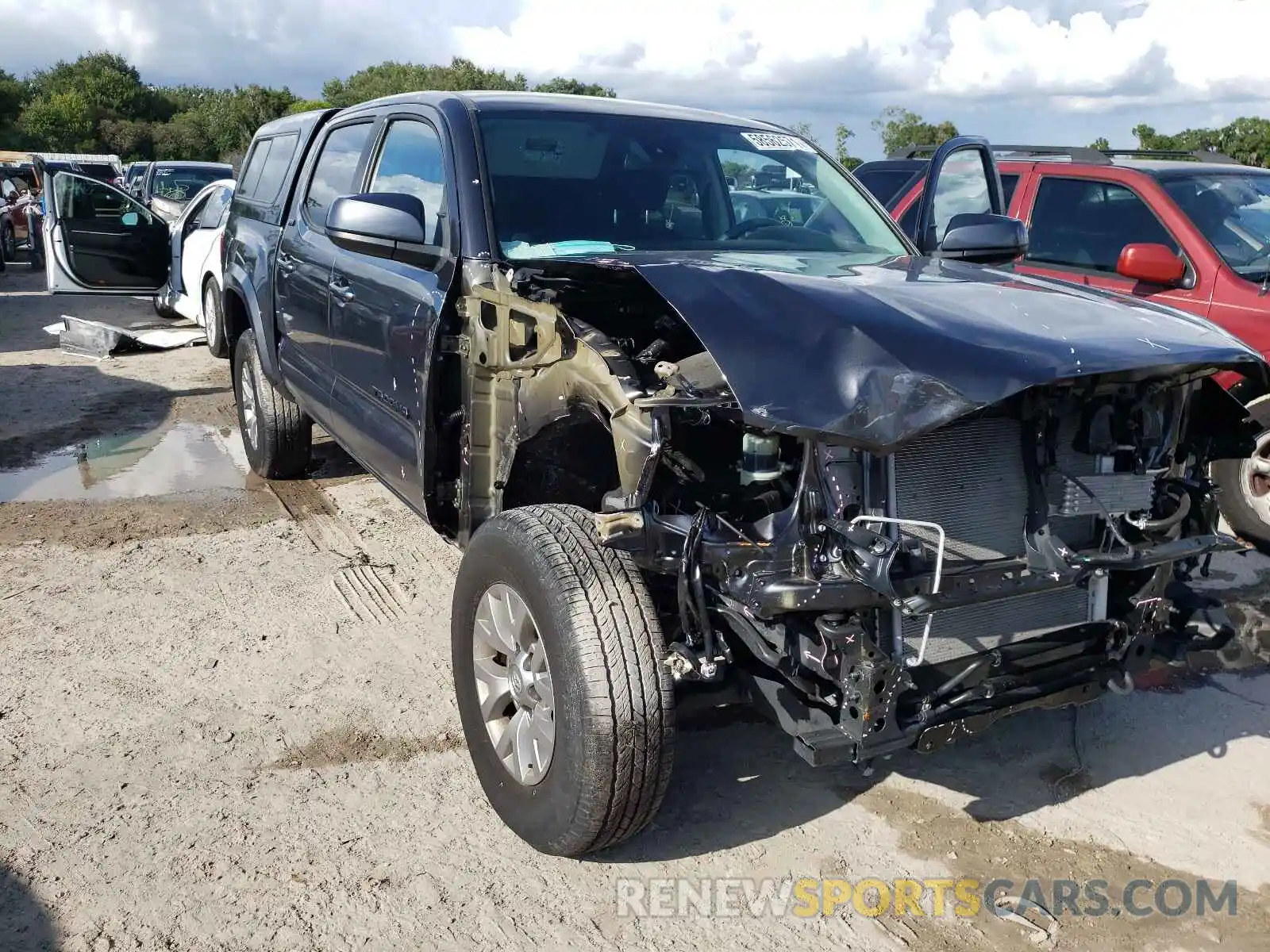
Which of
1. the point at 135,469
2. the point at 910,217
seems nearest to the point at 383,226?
the point at 135,469

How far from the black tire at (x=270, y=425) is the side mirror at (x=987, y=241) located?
352 cm

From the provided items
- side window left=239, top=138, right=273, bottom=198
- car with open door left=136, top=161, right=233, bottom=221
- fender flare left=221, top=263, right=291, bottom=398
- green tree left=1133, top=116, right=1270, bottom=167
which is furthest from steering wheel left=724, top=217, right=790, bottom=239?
green tree left=1133, top=116, right=1270, bottom=167

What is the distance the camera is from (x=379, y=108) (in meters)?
4.44

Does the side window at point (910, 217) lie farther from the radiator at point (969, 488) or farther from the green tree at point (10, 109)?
the green tree at point (10, 109)

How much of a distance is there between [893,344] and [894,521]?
41 centimetres

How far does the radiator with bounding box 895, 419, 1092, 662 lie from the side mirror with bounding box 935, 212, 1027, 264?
1.56 meters

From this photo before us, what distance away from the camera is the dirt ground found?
8.68ft

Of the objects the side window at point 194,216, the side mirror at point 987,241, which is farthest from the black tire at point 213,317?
the side mirror at point 987,241

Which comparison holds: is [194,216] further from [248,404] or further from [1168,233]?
[1168,233]

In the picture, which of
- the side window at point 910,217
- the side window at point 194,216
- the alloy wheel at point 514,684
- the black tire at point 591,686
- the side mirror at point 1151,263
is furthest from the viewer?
the side window at point 194,216

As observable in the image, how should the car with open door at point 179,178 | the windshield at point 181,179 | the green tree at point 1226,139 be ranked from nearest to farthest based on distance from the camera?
the car with open door at point 179,178
the windshield at point 181,179
the green tree at point 1226,139

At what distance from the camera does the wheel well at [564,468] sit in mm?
3291

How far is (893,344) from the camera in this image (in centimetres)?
237

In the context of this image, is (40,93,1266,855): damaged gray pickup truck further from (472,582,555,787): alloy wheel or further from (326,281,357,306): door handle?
(326,281,357,306): door handle
